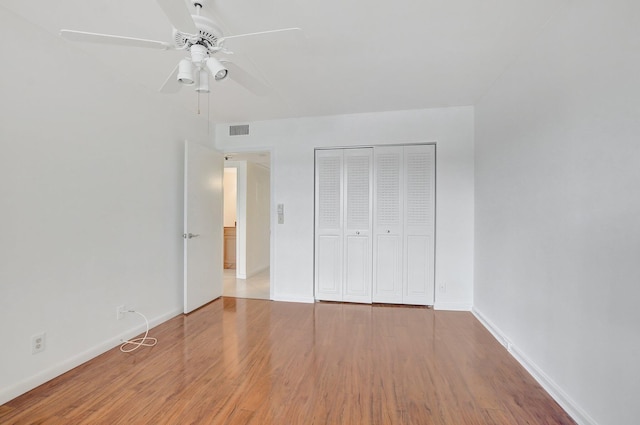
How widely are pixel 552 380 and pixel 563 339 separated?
1.10ft

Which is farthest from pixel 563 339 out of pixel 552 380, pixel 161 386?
pixel 161 386

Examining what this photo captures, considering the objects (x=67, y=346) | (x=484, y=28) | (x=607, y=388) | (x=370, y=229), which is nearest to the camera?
(x=607, y=388)

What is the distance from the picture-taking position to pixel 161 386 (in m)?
1.98

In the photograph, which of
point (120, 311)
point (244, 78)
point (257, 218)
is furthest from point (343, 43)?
point (257, 218)

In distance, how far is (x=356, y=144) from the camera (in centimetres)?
373

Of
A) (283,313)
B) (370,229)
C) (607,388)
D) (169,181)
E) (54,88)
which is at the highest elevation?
(54,88)

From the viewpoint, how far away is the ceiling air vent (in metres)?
4.05

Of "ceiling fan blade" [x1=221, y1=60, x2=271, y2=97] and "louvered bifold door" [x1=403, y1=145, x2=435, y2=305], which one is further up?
"ceiling fan blade" [x1=221, y1=60, x2=271, y2=97]

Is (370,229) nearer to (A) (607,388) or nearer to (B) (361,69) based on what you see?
(B) (361,69)

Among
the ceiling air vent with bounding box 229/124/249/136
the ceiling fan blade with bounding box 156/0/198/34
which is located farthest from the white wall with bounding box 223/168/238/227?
the ceiling fan blade with bounding box 156/0/198/34

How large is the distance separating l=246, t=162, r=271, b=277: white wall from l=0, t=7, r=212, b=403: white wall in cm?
219

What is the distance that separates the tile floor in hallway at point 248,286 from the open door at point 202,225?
0.37 meters

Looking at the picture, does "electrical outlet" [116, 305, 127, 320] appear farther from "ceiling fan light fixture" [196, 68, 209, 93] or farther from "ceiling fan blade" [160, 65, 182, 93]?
"ceiling fan light fixture" [196, 68, 209, 93]

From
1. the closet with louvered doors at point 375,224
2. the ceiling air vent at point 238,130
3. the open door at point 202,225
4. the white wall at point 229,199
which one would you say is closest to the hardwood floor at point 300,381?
the open door at point 202,225
